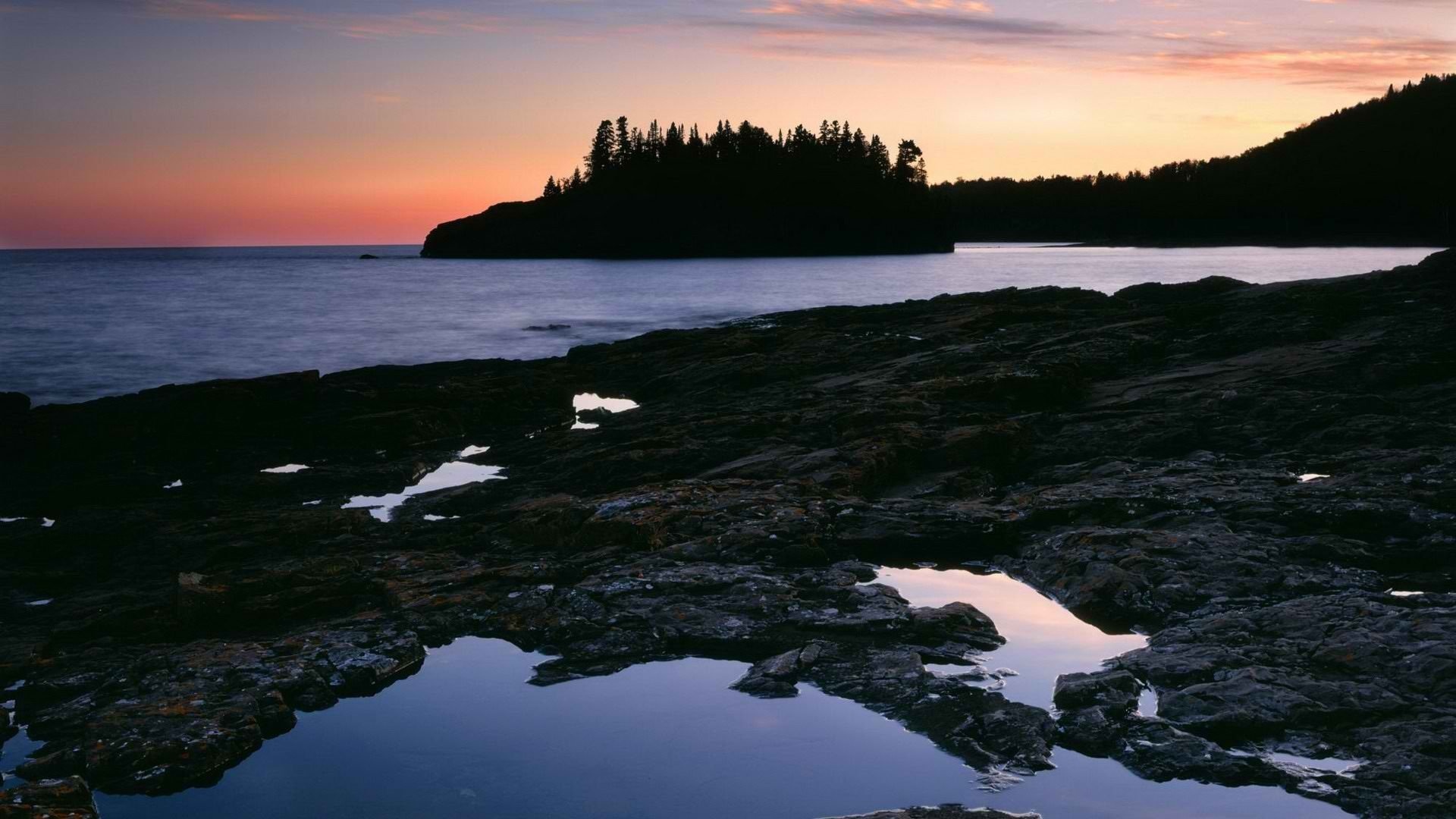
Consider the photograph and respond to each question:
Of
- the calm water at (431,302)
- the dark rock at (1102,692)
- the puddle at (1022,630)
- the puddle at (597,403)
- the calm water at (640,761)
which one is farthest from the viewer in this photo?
the calm water at (431,302)

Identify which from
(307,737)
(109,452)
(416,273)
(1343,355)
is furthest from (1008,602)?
(416,273)

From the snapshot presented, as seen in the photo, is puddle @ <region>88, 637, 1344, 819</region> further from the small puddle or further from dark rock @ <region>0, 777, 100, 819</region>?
the small puddle

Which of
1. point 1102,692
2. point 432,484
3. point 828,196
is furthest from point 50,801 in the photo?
point 828,196

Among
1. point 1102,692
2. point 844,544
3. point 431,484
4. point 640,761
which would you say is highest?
point 844,544

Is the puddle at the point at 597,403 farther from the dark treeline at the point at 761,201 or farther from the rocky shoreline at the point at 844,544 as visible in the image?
the dark treeline at the point at 761,201

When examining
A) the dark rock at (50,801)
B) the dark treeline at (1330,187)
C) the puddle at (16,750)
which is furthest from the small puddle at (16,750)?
the dark treeline at (1330,187)

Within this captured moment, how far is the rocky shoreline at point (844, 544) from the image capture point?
611 cm

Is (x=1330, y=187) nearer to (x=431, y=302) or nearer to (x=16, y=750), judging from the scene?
(x=431, y=302)

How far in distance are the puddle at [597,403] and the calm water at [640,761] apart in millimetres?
11231

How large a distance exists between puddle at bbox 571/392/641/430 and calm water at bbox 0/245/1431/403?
14943 mm

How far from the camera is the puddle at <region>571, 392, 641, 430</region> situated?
62.0ft

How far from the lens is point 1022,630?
7770 mm

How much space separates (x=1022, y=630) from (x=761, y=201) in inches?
5448

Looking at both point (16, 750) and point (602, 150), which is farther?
point (602, 150)
